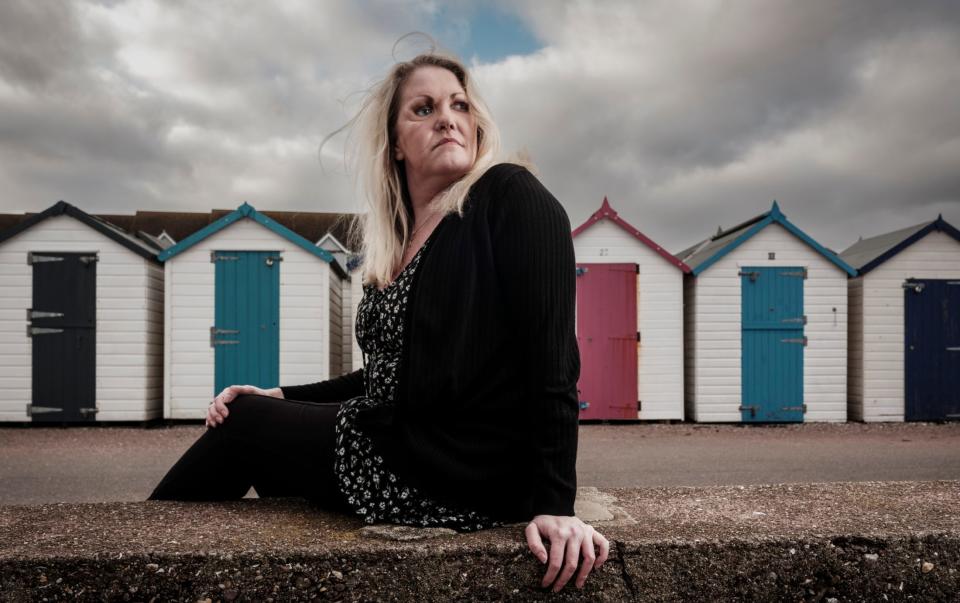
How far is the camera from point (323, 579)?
1466 mm

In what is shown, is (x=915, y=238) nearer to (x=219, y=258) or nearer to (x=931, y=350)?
(x=931, y=350)

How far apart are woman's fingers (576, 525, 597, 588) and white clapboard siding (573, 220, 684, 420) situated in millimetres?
9104

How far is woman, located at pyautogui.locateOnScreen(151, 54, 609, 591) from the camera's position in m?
1.48

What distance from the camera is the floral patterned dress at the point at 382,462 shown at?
162 cm

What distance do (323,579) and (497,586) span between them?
38 centimetres

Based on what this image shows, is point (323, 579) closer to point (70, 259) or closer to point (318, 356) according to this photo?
point (318, 356)

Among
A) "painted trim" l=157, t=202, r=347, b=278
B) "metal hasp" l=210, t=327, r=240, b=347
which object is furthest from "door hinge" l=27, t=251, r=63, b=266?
"metal hasp" l=210, t=327, r=240, b=347

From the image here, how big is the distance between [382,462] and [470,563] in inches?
13.6

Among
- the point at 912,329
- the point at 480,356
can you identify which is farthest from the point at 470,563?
the point at 912,329

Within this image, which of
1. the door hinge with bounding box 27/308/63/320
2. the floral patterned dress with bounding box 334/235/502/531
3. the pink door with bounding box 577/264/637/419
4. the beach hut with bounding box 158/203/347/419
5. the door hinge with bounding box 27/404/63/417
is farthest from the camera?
the pink door with bounding box 577/264/637/419

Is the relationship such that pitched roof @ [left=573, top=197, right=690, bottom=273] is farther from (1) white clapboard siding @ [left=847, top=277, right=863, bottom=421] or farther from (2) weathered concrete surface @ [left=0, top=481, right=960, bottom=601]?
(2) weathered concrete surface @ [left=0, top=481, right=960, bottom=601]

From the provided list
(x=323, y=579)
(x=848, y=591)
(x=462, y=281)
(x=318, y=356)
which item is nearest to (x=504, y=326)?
(x=462, y=281)

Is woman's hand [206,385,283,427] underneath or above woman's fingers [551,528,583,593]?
above

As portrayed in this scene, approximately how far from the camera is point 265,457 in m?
1.89
